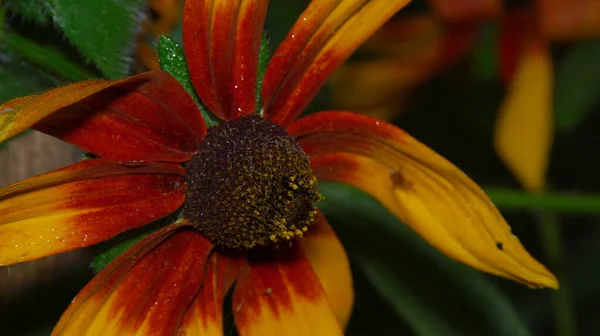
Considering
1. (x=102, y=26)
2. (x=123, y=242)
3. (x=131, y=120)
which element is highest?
(x=102, y=26)

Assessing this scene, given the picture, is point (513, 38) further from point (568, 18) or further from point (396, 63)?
point (396, 63)

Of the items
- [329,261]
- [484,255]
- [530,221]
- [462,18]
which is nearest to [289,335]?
[329,261]

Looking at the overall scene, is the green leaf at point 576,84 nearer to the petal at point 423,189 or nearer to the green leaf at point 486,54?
the green leaf at point 486,54

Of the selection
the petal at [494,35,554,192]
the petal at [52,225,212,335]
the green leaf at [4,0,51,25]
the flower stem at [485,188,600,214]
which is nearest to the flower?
the petal at [52,225,212,335]

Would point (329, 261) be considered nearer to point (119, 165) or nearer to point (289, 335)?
point (289, 335)

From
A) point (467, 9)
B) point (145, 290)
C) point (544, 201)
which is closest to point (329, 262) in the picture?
point (145, 290)

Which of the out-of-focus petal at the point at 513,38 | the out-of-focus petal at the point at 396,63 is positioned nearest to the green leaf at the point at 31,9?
the out-of-focus petal at the point at 396,63

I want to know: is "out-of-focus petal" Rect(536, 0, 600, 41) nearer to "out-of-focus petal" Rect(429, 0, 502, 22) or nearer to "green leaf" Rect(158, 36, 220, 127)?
"out-of-focus petal" Rect(429, 0, 502, 22)
